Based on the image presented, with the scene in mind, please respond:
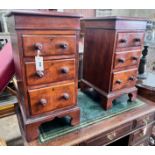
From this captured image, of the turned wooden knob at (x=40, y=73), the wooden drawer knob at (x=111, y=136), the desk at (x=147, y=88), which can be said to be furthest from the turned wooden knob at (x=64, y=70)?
Result: the desk at (x=147, y=88)

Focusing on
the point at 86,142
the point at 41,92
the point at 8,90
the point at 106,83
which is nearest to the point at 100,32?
the point at 106,83

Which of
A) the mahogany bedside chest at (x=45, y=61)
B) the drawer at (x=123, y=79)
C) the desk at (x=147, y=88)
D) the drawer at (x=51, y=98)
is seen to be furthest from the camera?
the desk at (x=147, y=88)

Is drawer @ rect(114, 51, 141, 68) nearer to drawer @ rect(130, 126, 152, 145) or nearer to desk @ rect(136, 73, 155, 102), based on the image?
desk @ rect(136, 73, 155, 102)

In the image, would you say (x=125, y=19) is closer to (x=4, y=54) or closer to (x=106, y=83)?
(x=106, y=83)

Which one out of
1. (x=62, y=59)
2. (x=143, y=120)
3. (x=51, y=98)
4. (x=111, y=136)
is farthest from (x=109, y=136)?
(x=62, y=59)

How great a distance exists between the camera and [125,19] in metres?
0.85

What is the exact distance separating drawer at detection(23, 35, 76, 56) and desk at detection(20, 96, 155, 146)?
1.45 feet

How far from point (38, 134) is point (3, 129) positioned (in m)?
0.96

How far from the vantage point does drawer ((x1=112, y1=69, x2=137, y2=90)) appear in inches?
38.3

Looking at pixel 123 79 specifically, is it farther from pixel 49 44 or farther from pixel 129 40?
pixel 49 44

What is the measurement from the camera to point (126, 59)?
97 centimetres

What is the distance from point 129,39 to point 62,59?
18.4 inches

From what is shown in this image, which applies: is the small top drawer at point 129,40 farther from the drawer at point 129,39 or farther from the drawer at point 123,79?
the drawer at point 123,79

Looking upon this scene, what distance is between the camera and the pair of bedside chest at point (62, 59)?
631 mm
